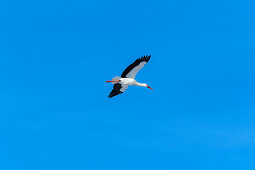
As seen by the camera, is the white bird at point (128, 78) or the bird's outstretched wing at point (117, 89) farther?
the bird's outstretched wing at point (117, 89)

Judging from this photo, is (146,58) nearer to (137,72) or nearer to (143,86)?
(137,72)

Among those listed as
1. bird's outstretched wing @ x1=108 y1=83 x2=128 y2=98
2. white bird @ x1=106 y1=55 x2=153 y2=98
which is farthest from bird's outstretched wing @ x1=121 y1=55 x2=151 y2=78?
bird's outstretched wing @ x1=108 y1=83 x2=128 y2=98

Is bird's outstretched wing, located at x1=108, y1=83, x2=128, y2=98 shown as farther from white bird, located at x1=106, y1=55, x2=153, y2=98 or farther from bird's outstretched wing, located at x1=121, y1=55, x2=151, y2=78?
bird's outstretched wing, located at x1=121, y1=55, x2=151, y2=78

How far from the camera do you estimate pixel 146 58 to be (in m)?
47.1

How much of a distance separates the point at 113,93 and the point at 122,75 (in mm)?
3648

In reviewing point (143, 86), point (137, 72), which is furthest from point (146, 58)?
point (143, 86)

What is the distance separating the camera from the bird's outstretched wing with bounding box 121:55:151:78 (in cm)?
4709

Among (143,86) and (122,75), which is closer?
(122,75)

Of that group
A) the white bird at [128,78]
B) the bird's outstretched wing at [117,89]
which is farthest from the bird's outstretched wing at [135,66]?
the bird's outstretched wing at [117,89]

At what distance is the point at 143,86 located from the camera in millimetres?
51750

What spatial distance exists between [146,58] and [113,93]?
280 inches

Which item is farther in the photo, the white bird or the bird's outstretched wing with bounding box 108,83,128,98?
the bird's outstretched wing with bounding box 108,83,128,98

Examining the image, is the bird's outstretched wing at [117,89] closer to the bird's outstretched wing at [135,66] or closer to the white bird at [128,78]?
the white bird at [128,78]

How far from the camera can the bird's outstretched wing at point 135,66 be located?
47.1m
